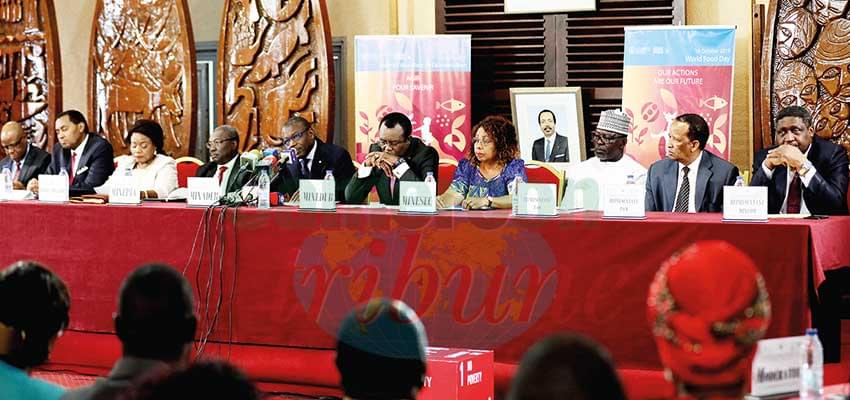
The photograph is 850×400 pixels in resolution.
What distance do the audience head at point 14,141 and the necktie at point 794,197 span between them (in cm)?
423

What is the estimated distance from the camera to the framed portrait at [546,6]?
7.19 meters

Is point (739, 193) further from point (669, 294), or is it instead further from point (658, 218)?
point (669, 294)

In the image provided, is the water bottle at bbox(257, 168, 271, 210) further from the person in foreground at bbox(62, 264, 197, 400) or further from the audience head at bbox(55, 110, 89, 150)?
the person in foreground at bbox(62, 264, 197, 400)

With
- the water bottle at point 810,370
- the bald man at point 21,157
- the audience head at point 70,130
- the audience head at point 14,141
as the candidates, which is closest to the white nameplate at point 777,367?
the water bottle at point 810,370

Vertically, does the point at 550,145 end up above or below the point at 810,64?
below

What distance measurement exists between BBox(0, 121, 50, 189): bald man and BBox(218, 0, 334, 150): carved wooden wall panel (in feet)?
3.44

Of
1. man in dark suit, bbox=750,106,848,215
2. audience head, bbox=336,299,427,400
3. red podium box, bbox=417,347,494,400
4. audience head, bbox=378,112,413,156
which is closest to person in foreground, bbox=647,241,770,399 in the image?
audience head, bbox=336,299,427,400

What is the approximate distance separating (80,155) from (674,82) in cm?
310

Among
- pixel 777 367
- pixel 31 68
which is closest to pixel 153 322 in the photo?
pixel 777 367

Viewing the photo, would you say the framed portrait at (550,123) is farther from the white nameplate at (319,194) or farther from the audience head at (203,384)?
the audience head at (203,384)

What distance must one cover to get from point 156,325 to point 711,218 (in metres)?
2.66

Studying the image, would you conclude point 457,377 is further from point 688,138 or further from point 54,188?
point 54,188

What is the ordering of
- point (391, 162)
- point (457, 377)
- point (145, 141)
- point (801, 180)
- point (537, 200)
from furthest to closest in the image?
point (145, 141), point (391, 162), point (801, 180), point (537, 200), point (457, 377)

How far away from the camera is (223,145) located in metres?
5.85
